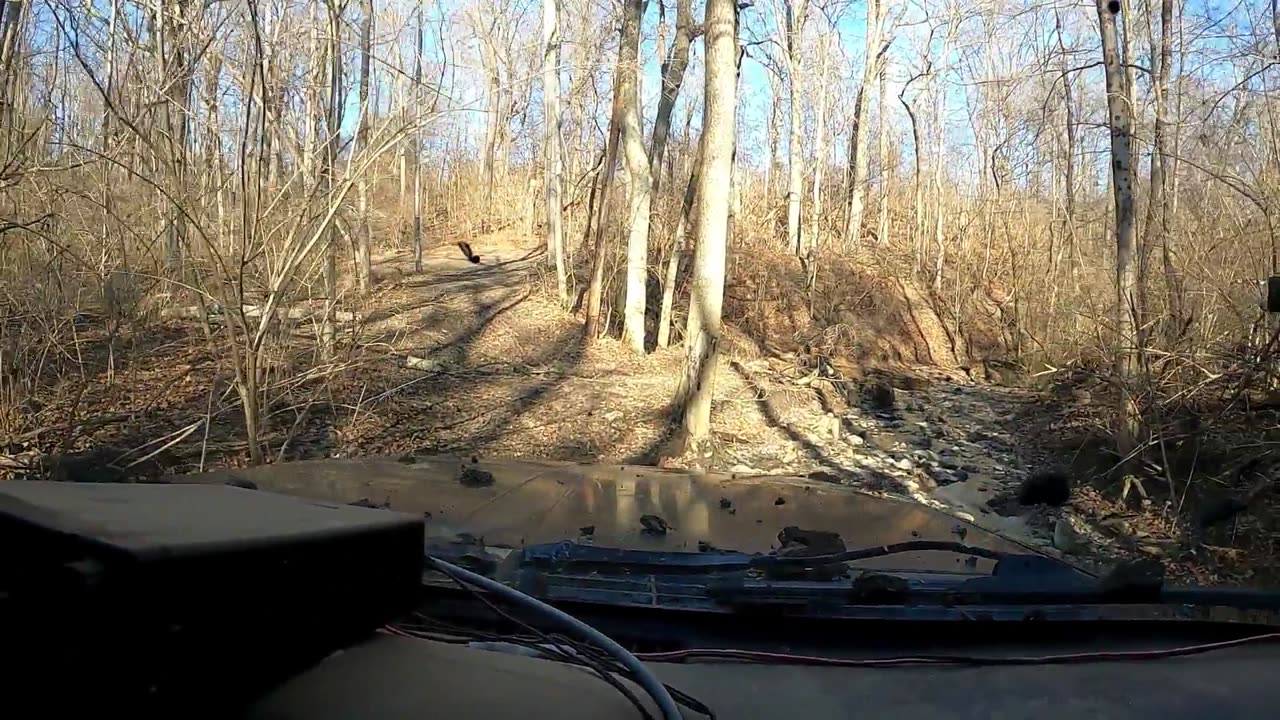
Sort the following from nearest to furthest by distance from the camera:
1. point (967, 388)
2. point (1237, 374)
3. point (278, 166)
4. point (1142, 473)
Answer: point (278, 166), point (1237, 374), point (1142, 473), point (967, 388)

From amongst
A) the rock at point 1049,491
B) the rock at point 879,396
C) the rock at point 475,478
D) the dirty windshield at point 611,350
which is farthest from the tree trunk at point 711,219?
the rock at point 475,478

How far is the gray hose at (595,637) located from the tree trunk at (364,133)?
4.12m

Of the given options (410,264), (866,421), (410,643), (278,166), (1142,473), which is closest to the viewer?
(410,643)

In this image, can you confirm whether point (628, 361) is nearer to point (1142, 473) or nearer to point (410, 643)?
point (1142, 473)

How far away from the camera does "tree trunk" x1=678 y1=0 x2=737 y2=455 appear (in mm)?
10609

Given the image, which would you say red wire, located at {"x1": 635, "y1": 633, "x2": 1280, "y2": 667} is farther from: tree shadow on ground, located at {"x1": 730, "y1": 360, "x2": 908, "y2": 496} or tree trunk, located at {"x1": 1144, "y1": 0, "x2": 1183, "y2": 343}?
tree trunk, located at {"x1": 1144, "y1": 0, "x2": 1183, "y2": 343}

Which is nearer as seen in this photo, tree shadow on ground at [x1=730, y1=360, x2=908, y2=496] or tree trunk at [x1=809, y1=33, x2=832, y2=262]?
tree shadow on ground at [x1=730, y1=360, x2=908, y2=496]

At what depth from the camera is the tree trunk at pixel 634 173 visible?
52.3 ft

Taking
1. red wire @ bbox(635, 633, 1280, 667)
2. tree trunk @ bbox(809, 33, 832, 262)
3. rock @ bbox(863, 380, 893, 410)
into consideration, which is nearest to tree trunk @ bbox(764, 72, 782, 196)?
tree trunk @ bbox(809, 33, 832, 262)

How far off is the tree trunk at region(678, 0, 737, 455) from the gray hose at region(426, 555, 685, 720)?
338 inches

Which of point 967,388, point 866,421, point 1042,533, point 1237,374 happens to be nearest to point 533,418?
point 866,421

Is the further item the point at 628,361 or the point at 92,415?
the point at 628,361

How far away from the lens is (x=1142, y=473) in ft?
30.9

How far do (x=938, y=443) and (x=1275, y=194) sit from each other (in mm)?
5453
